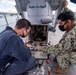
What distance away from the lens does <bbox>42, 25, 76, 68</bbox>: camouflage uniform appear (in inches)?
81.1

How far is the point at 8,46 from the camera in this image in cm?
137

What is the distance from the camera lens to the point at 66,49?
83.6 inches

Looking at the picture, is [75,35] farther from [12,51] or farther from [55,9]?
[55,9]

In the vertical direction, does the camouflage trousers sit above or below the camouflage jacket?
below

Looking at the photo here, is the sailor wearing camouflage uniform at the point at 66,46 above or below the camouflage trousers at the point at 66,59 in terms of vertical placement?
above

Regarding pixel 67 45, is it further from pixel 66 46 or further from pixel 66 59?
pixel 66 59

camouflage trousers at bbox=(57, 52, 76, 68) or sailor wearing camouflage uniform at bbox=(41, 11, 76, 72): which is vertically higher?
sailor wearing camouflage uniform at bbox=(41, 11, 76, 72)

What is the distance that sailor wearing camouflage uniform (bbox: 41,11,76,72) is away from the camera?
2.06 metres

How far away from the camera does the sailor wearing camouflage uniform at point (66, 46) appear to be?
2.06 meters

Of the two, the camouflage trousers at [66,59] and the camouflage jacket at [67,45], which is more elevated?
the camouflage jacket at [67,45]

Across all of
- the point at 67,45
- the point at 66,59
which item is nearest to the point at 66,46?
the point at 67,45

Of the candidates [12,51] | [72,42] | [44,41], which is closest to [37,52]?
[72,42]

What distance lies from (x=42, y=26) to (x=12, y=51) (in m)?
2.17

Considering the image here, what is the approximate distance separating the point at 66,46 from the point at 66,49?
0.05 meters
